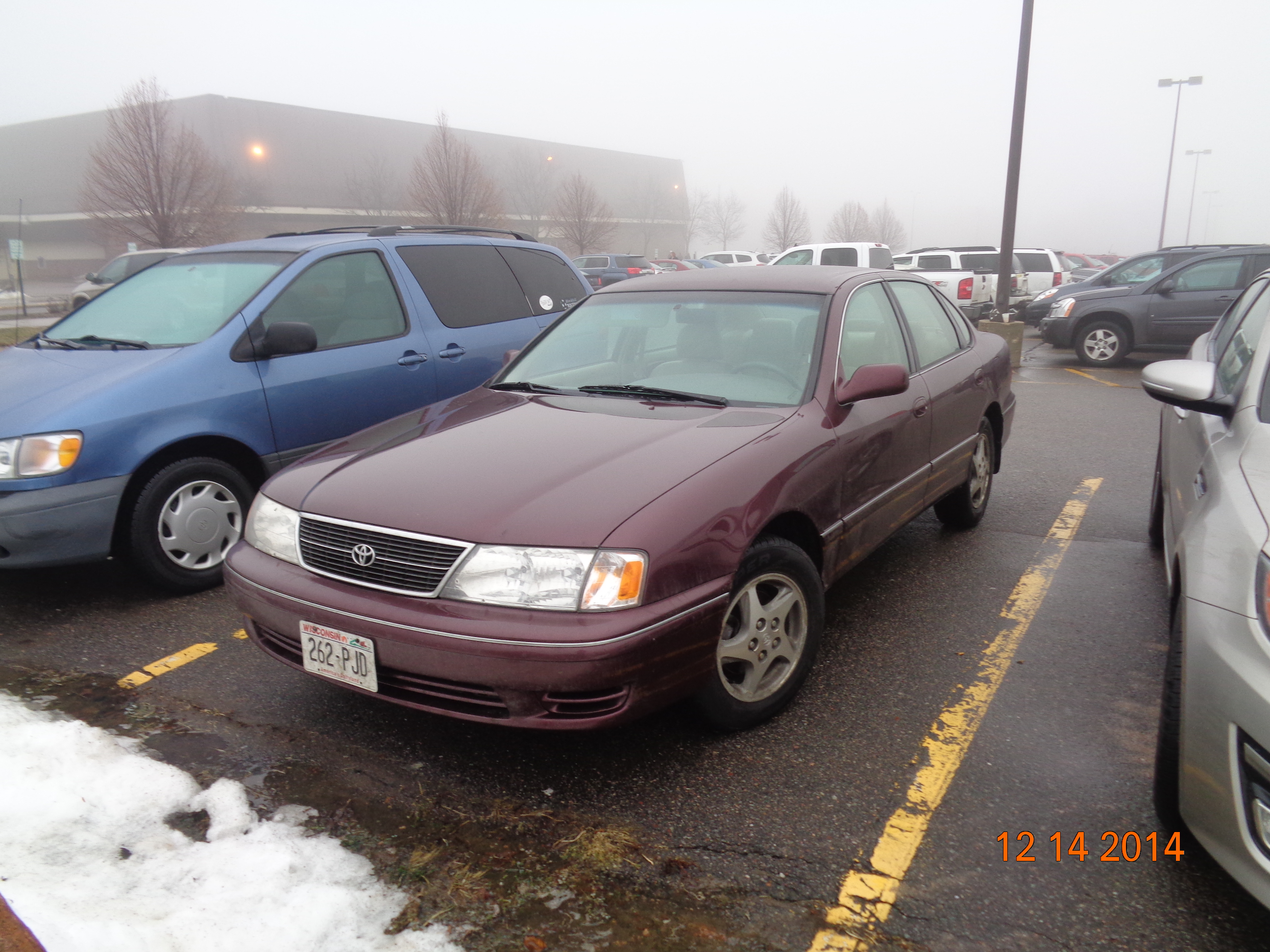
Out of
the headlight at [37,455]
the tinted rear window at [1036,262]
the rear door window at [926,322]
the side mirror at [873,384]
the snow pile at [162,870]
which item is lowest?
the snow pile at [162,870]

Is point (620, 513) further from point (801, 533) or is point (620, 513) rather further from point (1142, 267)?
point (1142, 267)

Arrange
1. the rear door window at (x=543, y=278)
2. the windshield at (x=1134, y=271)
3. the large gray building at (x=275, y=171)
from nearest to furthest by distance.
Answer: the rear door window at (x=543, y=278)
the windshield at (x=1134, y=271)
the large gray building at (x=275, y=171)

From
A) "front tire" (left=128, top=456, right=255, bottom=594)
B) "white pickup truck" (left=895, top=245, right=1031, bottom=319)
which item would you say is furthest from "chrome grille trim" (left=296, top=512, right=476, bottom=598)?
"white pickup truck" (left=895, top=245, right=1031, bottom=319)

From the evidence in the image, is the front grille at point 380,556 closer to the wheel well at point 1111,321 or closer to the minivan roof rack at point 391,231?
the minivan roof rack at point 391,231

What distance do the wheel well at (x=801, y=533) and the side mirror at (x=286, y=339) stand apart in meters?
2.78

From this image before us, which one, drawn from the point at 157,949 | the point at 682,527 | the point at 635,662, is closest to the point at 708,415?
the point at 682,527

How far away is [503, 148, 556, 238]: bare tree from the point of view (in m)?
68.4

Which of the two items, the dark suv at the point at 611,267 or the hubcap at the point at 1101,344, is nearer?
the hubcap at the point at 1101,344

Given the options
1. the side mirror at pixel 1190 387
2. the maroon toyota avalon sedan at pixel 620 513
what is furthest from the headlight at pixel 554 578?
the side mirror at pixel 1190 387

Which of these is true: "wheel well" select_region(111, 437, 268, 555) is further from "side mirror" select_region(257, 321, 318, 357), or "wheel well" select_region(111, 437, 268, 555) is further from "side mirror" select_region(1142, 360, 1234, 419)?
"side mirror" select_region(1142, 360, 1234, 419)

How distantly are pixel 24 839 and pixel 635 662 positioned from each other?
1.71 m

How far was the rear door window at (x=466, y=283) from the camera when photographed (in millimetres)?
5574

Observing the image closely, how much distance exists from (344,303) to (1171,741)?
4.50 metres
